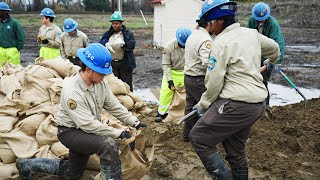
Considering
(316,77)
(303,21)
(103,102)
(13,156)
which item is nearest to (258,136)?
(103,102)

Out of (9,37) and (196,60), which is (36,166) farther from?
(9,37)

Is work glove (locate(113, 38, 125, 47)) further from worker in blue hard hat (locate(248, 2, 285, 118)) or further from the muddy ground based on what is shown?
worker in blue hard hat (locate(248, 2, 285, 118))

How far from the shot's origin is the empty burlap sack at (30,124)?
4152 mm

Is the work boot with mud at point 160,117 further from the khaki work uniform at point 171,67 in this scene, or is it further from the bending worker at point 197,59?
the bending worker at point 197,59

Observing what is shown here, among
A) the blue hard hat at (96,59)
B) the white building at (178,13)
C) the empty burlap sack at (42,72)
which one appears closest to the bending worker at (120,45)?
the empty burlap sack at (42,72)

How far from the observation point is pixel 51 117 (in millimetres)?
4223

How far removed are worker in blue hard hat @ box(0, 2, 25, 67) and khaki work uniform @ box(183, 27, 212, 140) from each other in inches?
134

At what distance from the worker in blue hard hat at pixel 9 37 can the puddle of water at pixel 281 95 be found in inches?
107

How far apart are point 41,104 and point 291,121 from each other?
12.2 ft

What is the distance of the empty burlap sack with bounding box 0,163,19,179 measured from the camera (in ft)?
12.5

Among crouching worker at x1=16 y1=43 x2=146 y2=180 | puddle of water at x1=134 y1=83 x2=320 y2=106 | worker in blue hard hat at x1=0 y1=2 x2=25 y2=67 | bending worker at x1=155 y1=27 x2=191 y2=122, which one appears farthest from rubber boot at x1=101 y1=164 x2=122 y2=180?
puddle of water at x1=134 y1=83 x2=320 y2=106

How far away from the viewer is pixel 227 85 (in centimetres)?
311

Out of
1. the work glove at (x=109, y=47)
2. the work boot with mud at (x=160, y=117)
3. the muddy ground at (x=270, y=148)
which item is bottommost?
the work boot with mud at (x=160, y=117)

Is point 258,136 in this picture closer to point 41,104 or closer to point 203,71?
point 203,71
